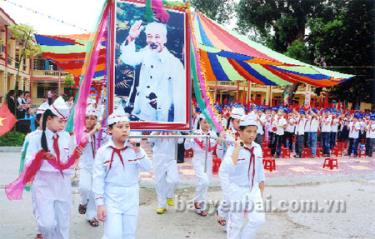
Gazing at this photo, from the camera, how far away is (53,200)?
4383 millimetres

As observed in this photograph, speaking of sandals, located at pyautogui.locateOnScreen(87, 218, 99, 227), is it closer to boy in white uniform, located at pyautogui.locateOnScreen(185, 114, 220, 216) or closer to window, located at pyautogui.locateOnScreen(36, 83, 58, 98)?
boy in white uniform, located at pyautogui.locateOnScreen(185, 114, 220, 216)

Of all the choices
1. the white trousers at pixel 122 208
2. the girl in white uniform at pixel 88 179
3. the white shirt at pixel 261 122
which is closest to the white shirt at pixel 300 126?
the white shirt at pixel 261 122

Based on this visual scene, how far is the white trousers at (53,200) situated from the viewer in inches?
170

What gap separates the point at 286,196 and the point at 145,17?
436 centimetres

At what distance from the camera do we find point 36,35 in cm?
867

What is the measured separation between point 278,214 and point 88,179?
9.79 ft

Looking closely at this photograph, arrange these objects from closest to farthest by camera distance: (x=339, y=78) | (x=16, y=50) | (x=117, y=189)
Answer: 1. (x=117, y=189)
2. (x=339, y=78)
3. (x=16, y=50)

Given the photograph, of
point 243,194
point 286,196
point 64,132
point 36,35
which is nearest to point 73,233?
point 64,132

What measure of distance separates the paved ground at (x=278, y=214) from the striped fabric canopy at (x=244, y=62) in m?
2.27

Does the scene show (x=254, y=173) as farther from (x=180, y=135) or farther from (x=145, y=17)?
(x=145, y=17)

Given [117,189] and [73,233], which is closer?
[117,189]

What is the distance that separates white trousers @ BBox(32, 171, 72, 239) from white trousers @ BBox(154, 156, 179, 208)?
7.57 feet

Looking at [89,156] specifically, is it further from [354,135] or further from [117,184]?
[354,135]

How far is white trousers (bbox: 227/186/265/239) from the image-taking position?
454 cm
